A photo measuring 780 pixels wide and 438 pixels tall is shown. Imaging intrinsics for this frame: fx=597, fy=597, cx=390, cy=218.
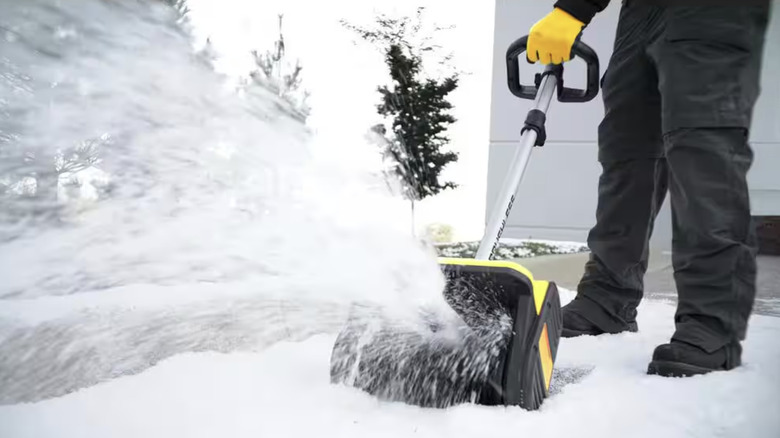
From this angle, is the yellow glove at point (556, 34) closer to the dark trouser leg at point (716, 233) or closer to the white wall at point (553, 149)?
the dark trouser leg at point (716, 233)

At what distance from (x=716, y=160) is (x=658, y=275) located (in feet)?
12.2

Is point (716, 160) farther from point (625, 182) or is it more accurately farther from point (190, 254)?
point (190, 254)

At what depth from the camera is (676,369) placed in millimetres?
1392

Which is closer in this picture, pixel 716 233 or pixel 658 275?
pixel 716 233

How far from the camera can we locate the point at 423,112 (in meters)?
8.01

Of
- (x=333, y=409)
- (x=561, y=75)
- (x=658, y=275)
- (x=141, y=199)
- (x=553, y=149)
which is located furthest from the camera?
(x=553, y=149)

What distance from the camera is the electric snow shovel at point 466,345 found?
108 centimetres

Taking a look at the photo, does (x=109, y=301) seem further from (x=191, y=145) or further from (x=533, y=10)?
(x=533, y=10)

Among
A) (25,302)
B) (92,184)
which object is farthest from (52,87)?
(25,302)

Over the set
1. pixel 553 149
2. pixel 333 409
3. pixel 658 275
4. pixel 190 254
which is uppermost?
pixel 553 149

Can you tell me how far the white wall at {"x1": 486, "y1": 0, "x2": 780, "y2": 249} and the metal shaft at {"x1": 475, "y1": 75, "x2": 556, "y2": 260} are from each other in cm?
481

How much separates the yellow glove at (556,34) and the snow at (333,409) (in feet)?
2.79

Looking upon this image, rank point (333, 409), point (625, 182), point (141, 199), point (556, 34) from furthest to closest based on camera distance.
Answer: point (625, 182) → point (556, 34) → point (141, 199) → point (333, 409)

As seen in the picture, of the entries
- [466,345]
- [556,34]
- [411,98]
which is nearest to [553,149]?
[411,98]
